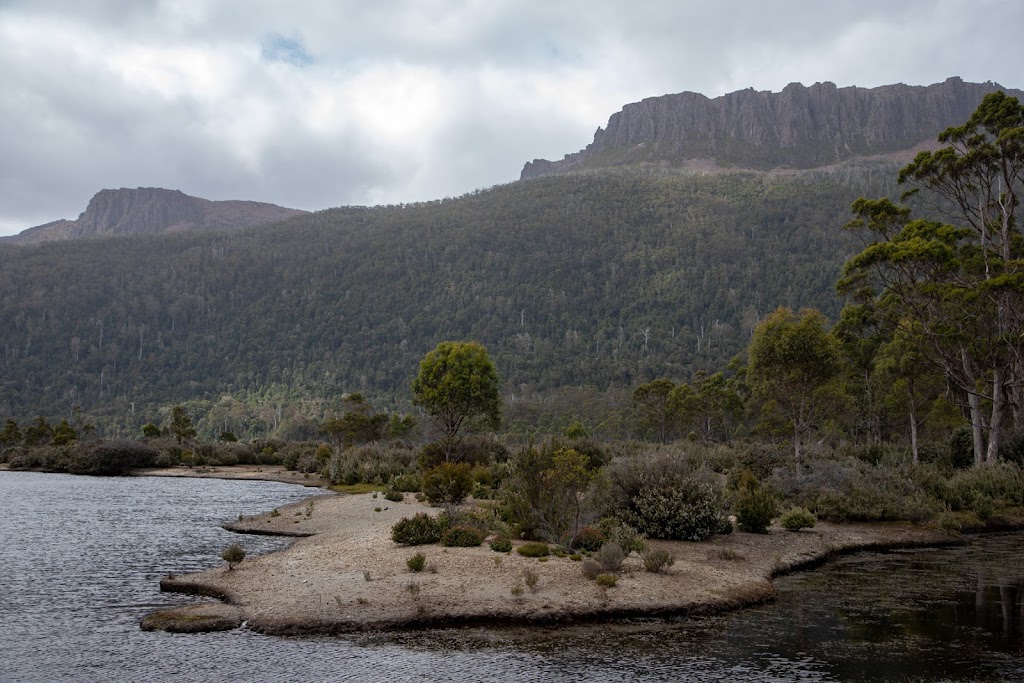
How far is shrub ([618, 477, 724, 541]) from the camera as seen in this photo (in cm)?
2241

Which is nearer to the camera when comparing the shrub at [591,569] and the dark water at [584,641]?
the dark water at [584,641]

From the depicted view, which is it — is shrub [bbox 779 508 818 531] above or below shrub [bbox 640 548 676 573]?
below

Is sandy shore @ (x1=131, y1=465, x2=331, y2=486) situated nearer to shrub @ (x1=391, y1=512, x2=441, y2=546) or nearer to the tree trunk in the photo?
shrub @ (x1=391, y1=512, x2=441, y2=546)

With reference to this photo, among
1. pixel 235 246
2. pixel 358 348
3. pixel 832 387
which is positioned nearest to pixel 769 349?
pixel 832 387

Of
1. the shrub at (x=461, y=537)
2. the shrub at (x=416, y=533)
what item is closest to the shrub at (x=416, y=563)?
the shrub at (x=461, y=537)

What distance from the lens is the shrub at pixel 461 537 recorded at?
68.5ft

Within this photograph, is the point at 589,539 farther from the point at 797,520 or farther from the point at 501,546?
the point at 797,520

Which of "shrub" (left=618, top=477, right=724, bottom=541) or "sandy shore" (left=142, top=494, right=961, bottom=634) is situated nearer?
"sandy shore" (left=142, top=494, right=961, bottom=634)

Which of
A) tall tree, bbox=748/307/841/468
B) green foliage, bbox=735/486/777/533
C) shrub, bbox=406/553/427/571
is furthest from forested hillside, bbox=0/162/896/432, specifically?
shrub, bbox=406/553/427/571

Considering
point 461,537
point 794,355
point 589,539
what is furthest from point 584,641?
point 794,355

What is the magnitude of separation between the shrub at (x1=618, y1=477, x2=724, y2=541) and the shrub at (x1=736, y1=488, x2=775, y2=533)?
144 cm

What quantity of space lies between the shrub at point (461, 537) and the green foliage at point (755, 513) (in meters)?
9.00

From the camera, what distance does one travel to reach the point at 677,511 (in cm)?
2250

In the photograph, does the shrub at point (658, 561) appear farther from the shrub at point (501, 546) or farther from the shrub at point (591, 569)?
the shrub at point (501, 546)
